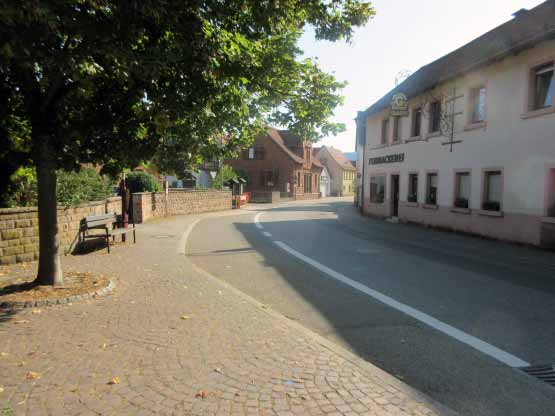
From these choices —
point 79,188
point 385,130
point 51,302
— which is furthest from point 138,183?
point 51,302

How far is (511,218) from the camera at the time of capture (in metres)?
13.7

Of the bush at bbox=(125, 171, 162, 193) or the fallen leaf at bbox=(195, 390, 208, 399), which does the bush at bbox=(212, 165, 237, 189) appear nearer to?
the bush at bbox=(125, 171, 162, 193)

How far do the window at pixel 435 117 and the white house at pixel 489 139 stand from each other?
4 centimetres

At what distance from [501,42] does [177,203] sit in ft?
57.1

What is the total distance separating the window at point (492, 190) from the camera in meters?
14.6

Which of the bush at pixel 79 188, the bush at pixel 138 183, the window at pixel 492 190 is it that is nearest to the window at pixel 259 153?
the bush at pixel 138 183

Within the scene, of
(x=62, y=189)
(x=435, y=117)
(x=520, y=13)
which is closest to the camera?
(x=62, y=189)

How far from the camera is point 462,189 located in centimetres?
1677

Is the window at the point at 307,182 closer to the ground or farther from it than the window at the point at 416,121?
closer to the ground

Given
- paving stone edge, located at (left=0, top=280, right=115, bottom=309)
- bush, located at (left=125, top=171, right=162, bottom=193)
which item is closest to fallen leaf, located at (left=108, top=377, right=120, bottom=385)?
paving stone edge, located at (left=0, top=280, right=115, bottom=309)

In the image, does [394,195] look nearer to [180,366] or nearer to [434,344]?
[434,344]

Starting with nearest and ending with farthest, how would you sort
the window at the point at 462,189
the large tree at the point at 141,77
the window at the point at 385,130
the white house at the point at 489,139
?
the large tree at the point at 141,77, the white house at the point at 489,139, the window at the point at 462,189, the window at the point at 385,130

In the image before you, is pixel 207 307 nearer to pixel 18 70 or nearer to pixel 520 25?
pixel 18 70

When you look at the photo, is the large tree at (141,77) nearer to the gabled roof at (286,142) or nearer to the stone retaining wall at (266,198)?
the stone retaining wall at (266,198)
